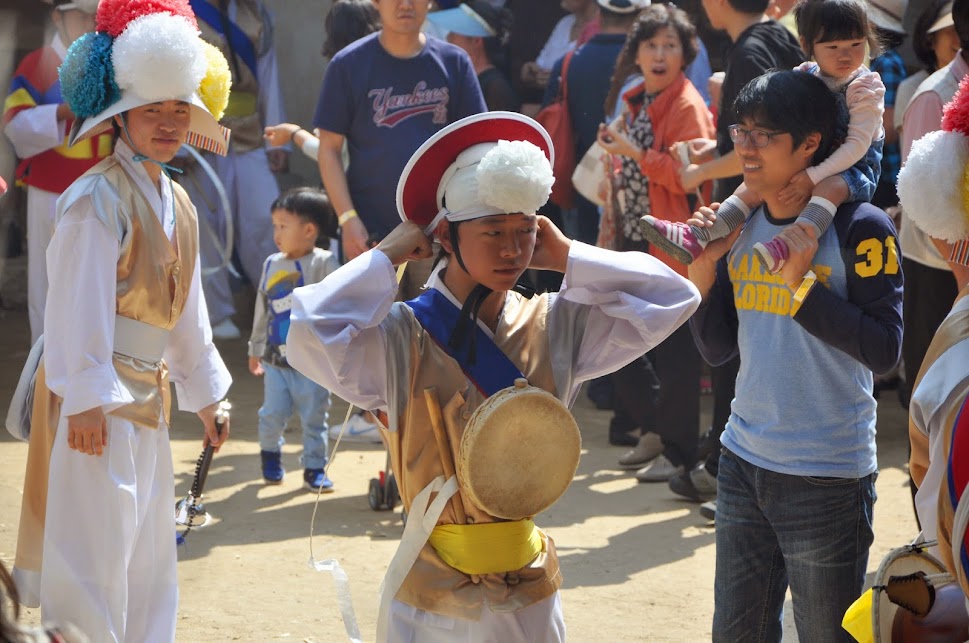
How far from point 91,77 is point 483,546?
1.98 m

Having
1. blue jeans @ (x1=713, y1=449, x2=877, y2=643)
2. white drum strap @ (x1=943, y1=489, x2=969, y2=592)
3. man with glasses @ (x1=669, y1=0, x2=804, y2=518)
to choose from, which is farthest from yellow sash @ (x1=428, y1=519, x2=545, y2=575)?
man with glasses @ (x1=669, y1=0, x2=804, y2=518)

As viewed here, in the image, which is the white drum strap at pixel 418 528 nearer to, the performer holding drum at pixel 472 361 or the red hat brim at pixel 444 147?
the performer holding drum at pixel 472 361

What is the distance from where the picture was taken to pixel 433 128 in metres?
5.80

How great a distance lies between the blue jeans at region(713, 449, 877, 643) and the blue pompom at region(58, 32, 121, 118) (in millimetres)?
2159

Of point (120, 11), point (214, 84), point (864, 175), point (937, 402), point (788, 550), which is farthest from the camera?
point (214, 84)

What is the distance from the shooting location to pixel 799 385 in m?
3.21

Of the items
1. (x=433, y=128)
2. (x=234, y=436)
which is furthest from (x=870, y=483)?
(x=234, y=436)

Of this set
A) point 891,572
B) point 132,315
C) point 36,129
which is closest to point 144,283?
point 132,315

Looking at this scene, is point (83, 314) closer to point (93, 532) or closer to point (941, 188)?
point (93, 532)

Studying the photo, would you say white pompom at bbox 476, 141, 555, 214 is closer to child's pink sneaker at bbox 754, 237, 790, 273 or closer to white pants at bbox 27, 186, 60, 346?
child's pink sneaker at bbox 754, 237, 790, 273

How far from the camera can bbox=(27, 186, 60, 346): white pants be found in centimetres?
766

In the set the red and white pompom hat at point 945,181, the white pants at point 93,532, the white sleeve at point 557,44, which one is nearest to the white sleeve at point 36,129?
the white sleeve at point 557,44

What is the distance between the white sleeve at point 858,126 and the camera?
3203 mm

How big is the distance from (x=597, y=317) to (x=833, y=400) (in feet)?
2.17
